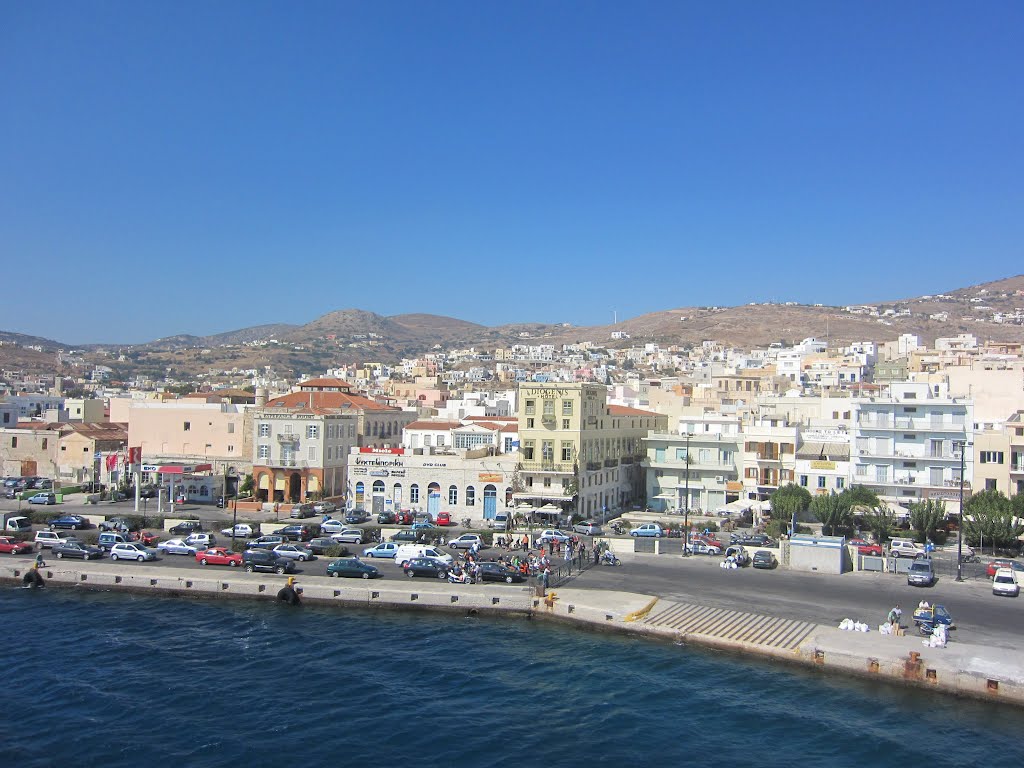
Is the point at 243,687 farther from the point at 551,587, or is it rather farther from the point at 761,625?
the point at 761,625

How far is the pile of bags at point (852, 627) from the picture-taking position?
28.1 metres

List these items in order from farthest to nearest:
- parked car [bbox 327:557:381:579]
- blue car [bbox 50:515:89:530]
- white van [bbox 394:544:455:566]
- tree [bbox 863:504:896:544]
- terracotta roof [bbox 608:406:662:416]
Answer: terracotta roof [bbox 608:406:662:416] → blue car [bbox 50:515:89:530] → tree [bbox 863:504:896:544] → white van [bbox 394:544:455:566] → parked car [bbox 327:557:381:579]

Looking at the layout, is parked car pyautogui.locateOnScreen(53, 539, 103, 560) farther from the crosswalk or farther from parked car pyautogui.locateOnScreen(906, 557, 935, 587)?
parked car pyautogui.locateOnScreen(906, 557, 935, 587)

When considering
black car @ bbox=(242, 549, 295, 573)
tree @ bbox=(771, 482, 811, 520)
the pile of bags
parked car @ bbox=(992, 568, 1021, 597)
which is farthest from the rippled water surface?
tree @ bbox=(771, 482, 811, 520)

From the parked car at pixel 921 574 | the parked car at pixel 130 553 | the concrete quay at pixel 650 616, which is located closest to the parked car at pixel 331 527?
the concrete quay at pixel 650 616

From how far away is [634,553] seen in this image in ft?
133

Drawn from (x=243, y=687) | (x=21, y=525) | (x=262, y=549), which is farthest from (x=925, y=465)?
(x=21, y=525)

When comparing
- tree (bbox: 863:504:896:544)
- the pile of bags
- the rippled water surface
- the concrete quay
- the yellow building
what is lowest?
the rippled water surface

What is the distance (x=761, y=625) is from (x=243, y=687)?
16275 mm

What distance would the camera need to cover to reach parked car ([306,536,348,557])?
129ft

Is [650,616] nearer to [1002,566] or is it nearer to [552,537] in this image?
[552,537]

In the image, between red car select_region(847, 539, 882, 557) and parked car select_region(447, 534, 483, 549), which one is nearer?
red car select_region(847, 539, 882, 557)

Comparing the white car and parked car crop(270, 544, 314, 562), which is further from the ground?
the white car

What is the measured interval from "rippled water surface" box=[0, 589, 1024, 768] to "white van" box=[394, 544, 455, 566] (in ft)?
18.2
